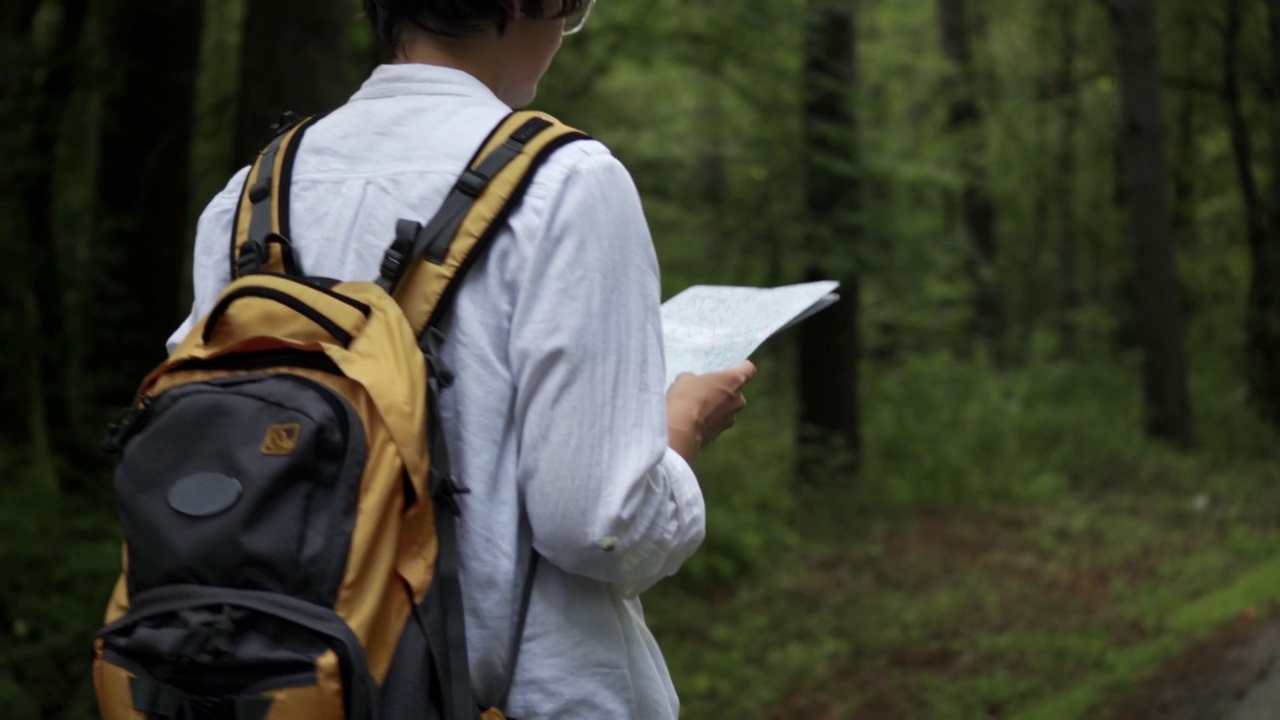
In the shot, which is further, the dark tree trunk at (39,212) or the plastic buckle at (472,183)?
the dark tree trunk at (39,212)

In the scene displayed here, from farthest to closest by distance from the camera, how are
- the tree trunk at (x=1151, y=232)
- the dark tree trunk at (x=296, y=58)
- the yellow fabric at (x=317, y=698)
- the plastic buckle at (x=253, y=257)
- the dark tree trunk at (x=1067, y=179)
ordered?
1. the dark tree trunk at (x=1067, y=179)
2. the tree trunk at (x=1151, y=232)
3. the dark tree trunk at (x=296, y=58)
4. the plastic buckle at (x=253, y=257)
5. the yellow fabric at (x=317, y=698)

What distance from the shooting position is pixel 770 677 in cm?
772

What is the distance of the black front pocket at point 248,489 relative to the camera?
1.54 m

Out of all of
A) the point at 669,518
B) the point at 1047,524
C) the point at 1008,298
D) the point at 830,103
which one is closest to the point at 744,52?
the point at 830,103

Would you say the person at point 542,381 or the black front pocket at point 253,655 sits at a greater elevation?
the person at point 542,381

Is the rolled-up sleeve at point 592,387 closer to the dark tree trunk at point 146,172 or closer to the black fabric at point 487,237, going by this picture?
the black fabric at point 487,237

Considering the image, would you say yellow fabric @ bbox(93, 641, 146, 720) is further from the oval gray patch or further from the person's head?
the person's head

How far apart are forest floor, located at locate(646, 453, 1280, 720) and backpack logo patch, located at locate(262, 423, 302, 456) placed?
4.99 meters

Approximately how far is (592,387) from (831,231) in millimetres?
9151

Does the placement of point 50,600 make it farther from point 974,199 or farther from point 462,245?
point 974,199

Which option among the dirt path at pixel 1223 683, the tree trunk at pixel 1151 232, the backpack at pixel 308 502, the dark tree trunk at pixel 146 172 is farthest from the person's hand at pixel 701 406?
the tree trunk at pixel 1151 232

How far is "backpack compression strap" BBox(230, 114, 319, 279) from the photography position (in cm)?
180

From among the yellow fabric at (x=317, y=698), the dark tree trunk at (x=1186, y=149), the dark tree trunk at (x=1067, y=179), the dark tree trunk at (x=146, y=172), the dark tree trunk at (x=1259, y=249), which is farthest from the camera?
the dark tree trunk at (x=1067, y=179)

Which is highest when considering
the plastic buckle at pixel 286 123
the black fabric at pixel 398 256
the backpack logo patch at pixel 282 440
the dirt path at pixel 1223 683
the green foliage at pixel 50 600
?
the plastic buckle at pixel 286 123
